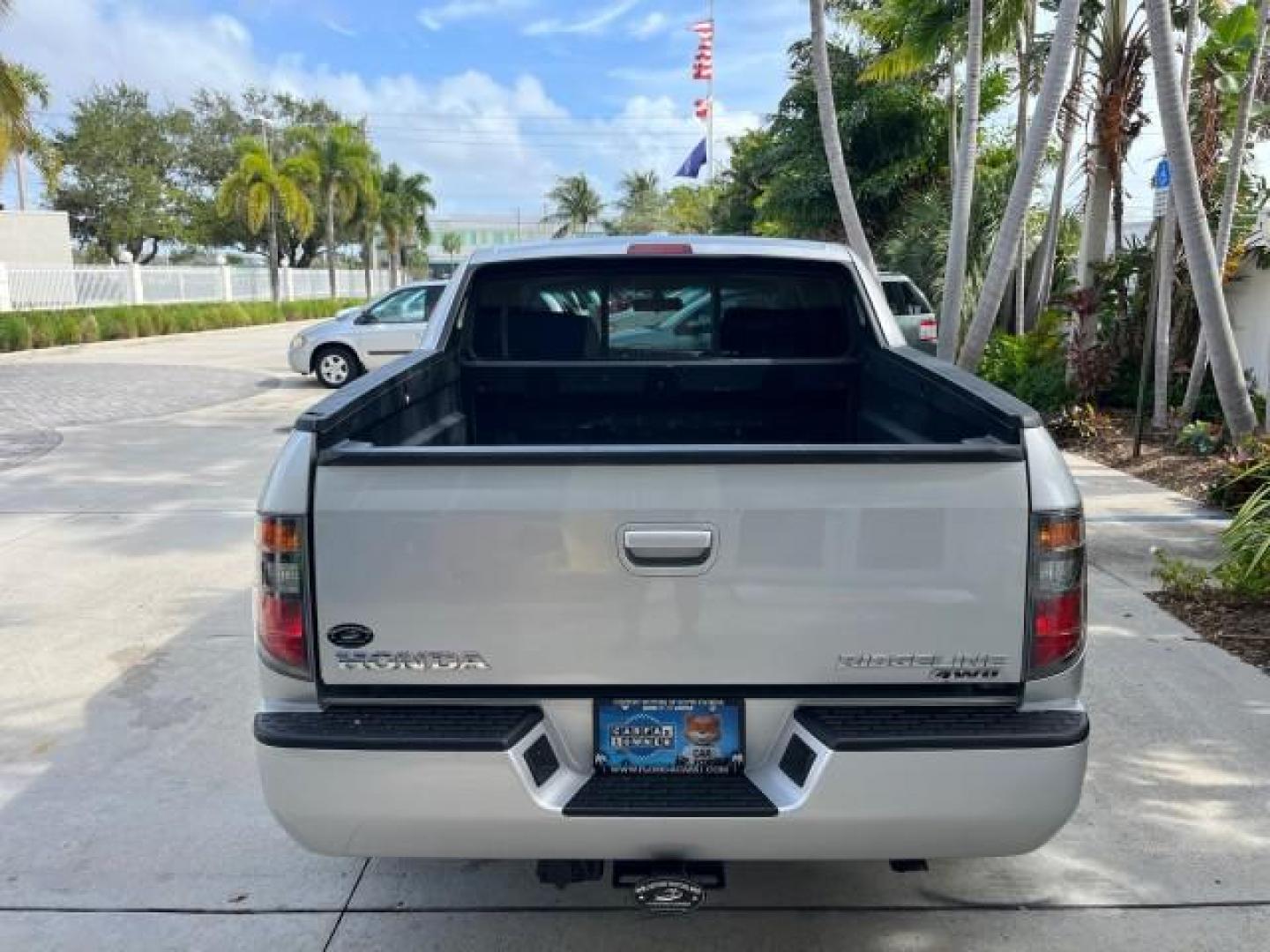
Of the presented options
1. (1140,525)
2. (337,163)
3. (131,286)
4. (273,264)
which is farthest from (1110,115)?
(337,163)

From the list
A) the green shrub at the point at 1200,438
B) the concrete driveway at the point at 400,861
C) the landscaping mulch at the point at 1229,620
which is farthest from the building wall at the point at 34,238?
the landscaping mulch at the point at 1229,620

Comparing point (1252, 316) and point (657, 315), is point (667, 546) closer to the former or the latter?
point (657, 315)

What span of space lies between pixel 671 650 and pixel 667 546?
10.0 inches

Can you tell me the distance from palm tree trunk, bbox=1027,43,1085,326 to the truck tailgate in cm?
1121

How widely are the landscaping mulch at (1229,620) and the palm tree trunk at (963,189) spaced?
4867 mm

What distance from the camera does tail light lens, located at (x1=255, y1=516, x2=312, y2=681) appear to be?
2.37m

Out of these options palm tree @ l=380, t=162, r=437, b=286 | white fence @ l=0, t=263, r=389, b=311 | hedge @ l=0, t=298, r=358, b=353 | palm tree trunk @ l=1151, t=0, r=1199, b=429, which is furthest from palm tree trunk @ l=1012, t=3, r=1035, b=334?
palm tree @ l=380, t=162, r=437, b=286

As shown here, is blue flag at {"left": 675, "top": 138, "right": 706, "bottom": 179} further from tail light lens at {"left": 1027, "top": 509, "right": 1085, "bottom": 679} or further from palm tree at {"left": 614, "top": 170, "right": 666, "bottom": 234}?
tail light lens at {"left": 1027, "top": 509, "right": 1085, "bottom": 679}

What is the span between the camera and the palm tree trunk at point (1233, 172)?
28.1 ft

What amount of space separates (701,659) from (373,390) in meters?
1.26

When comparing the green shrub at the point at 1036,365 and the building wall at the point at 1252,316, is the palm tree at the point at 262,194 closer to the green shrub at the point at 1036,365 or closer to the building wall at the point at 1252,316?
the green shrub at the point at 1036,365

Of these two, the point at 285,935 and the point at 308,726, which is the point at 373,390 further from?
the point at 285,935

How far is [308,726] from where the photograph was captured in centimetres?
241

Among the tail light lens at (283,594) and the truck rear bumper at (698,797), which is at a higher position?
the tail light lens at (283,594)
